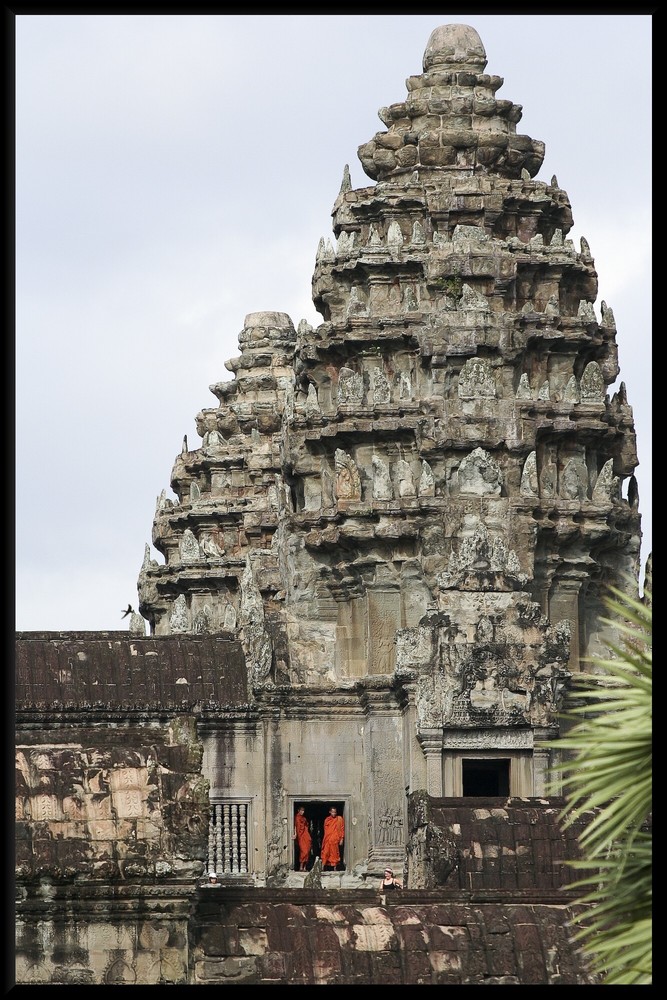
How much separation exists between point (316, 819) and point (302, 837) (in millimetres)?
866

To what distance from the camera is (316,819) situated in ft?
148

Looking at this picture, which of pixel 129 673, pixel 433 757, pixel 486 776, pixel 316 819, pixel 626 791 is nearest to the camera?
pixel 626 791

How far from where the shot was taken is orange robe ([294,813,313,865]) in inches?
1741

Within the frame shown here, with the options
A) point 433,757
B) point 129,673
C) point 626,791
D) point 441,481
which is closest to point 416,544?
point 441,481

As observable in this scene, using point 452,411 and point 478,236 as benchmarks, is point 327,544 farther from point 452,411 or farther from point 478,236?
point 478,236

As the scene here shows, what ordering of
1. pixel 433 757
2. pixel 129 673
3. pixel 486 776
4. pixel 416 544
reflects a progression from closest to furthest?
pixel 433 757 < pixel 486 776 < pixel 416 544 < pixel 129 673

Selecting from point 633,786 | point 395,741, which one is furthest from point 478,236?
point 633,786

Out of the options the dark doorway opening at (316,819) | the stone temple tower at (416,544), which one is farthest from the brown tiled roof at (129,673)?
the dark doorway opening at (316,819)

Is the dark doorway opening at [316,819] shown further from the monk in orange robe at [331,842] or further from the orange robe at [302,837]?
the monk in orange robe at [331,842]

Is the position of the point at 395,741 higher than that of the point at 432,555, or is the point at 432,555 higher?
the point at 432,555

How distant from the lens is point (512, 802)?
36.8 m

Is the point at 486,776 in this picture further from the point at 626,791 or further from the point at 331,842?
the point at 626,791

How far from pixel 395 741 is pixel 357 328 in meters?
7.11

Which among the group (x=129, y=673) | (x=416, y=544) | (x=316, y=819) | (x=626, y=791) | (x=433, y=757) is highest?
(x=416, y=544)
